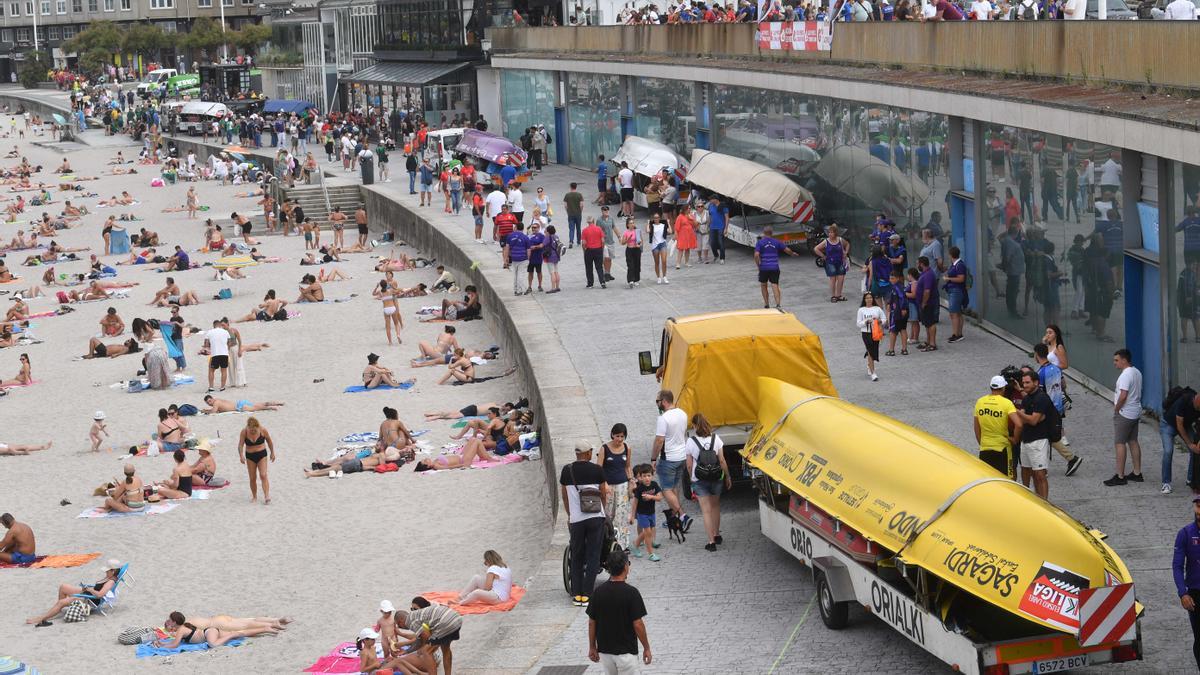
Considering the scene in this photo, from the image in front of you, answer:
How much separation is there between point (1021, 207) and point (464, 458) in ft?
26.5

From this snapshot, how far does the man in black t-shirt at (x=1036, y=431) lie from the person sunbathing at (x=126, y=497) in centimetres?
1177

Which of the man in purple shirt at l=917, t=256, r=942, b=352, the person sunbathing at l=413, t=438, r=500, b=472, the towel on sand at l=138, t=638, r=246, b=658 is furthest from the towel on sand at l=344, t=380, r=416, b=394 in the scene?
the towel on sand at l=138, t=638, r=246, b=658

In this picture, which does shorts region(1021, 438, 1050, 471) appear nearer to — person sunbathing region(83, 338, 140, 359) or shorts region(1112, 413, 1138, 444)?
shorts region(1112, 413, 1138, 444)

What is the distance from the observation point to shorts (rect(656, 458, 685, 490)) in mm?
15234

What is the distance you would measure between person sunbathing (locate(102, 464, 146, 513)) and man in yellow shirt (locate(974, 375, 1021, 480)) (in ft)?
37.7

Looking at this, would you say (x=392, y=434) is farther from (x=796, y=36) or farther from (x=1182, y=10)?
(x=796, y=36)

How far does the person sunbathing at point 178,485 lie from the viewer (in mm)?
21516

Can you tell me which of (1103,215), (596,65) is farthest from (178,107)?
(1103,215)

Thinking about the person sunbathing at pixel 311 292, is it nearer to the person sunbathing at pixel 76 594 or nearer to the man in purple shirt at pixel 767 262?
the man in purple shirt at pixel 767 262

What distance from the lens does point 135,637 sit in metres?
16.2

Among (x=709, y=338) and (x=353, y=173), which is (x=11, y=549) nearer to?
(x=709, y=338)

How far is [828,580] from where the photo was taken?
1222cm

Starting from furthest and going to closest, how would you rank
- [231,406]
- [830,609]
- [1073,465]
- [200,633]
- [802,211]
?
[802,211] → [231,406] → [200,633] → [1073,465] → [830,609]

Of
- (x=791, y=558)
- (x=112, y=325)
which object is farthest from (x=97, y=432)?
(x=791, y=558)
